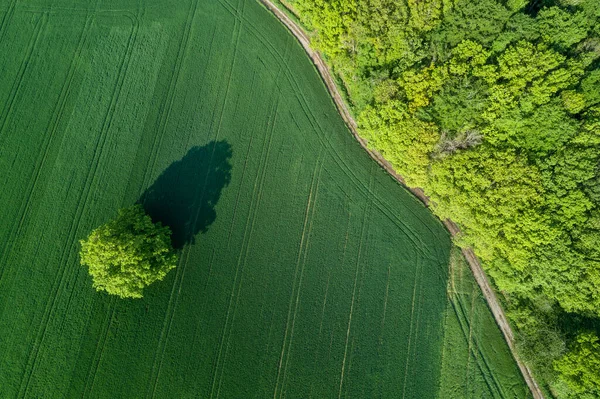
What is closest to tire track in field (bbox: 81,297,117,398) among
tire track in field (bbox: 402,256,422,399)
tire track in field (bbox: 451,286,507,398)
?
tire track in field (bbox: 402,256,422,399)

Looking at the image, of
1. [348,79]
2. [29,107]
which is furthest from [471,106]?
[29,107]

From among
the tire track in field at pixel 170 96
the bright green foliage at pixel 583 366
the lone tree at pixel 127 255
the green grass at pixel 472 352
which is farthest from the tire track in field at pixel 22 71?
the bright green foliage at pixel 583 366

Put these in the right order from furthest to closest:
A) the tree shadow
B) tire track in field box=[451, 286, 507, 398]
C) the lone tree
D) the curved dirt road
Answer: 1. the tree shadow
2. the curved dirt road
3. tire track in field box=[451, 286, 507, 398]
4. the lone tree

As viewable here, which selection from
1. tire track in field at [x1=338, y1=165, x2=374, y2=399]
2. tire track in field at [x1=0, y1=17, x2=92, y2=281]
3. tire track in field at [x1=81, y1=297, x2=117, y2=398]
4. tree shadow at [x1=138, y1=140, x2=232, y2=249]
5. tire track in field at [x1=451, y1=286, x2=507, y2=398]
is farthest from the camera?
tree shadow at [x1=138, y1=140, x2=232, y2=249]

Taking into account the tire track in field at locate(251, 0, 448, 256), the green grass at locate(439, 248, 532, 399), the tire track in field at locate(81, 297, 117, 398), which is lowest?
the tire track in field at locate(81, 297, 117, 398)

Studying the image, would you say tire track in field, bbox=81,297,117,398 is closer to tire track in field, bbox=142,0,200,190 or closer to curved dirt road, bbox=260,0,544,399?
tire track in field, bbox=142,0,200,190

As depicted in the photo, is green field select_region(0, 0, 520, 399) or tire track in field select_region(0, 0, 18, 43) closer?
green field select_region(0, 0, 520, 399)

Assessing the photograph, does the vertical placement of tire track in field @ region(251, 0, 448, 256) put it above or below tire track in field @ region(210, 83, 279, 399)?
above
